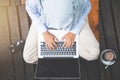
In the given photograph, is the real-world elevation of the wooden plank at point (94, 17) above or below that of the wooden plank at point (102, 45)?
above

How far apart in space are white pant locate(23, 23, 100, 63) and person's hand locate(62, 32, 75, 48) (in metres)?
0.04

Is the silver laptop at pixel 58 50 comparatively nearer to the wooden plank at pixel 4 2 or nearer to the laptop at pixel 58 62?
the laptop at pixel 58 62

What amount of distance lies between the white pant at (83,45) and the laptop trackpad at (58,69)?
4 cm

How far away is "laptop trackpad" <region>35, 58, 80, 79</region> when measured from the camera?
1.15m

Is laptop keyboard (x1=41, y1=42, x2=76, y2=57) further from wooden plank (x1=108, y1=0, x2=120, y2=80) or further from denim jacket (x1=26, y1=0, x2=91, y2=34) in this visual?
wooden plank (x1=108, y1=0, x2=120, y2=80)

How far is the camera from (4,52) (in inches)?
49.0

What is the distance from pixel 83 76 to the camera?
4.11ft

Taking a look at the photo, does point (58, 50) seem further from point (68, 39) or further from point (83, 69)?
point (83, 69)

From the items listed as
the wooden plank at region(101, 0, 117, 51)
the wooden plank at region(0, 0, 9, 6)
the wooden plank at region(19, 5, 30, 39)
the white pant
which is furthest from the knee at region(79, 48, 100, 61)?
the wooden plank at region(0, 0, 9, 6)

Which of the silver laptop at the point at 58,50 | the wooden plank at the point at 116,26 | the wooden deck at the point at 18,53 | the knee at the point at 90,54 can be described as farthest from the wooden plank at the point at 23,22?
the wooden plank at the point at 116,26

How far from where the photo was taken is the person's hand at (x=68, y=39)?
44.4 inches

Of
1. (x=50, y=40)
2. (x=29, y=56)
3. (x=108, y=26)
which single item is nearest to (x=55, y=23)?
(x=50, y=40)

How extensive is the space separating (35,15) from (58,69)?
191mm

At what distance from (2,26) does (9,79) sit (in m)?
0.19
